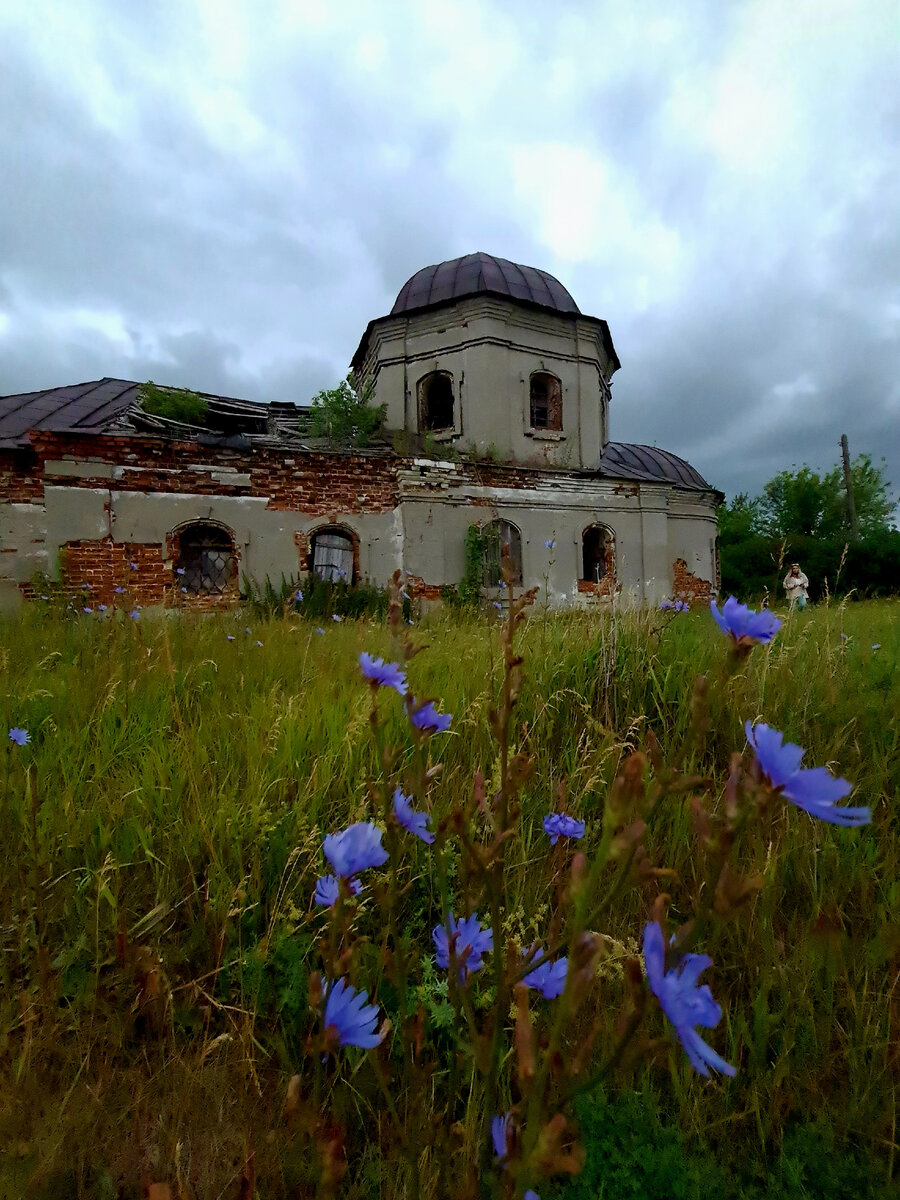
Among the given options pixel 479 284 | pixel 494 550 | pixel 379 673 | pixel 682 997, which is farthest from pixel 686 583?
pixel 682 997

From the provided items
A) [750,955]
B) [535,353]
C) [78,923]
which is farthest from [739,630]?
[535,353]

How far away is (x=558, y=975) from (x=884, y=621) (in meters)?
6.33

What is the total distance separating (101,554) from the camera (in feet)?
32.1

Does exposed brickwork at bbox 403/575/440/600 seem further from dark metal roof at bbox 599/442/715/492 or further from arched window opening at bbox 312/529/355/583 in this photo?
dark metal roof at bbox 599/442/715/492

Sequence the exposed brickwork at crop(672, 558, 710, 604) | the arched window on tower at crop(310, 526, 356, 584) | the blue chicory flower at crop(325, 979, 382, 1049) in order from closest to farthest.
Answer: the blue chicory flower at crop(325, 979, 382, 1049)
the arched window on tower at crop(310, 526, 356, 584)
the exposed brickwork at crop(672, 558, 710, 604)

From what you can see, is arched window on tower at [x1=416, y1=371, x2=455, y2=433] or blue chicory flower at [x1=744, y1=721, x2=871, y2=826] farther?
arched window on tower at [x1=416, y1=371, x2=455, y2=433]

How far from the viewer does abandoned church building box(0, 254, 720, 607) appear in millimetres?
9789

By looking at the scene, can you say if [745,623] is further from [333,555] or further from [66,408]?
[66,408]

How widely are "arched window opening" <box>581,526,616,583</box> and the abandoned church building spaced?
0.05 metres

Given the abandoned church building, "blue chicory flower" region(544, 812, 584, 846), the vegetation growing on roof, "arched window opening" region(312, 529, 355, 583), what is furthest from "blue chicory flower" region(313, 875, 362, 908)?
the vegetation growing on roof

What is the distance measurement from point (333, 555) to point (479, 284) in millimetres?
7235

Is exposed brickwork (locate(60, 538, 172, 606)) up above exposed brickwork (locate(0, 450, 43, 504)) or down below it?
below

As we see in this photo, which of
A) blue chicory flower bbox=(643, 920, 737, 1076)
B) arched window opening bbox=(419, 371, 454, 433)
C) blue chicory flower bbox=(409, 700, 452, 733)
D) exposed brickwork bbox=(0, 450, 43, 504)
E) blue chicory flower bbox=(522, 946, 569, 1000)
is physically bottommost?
blue chicory flower bbox=(522, 946, 569, 1000)

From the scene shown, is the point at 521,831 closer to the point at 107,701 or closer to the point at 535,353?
the point at 107,701
